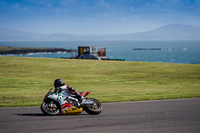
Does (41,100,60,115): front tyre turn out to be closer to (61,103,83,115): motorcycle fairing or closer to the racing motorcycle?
the racing motorcycle

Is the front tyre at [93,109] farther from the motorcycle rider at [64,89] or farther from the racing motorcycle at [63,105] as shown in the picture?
the motorcycle rider at [64,89]

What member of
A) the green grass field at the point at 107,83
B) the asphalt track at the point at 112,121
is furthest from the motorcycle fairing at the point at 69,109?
the green grass field at the point at 107,83

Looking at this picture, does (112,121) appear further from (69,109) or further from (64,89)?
(64,89)

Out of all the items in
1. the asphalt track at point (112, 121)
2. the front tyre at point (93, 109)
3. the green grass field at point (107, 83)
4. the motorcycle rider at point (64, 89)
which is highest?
the motorcycle rider at point (64, 89)

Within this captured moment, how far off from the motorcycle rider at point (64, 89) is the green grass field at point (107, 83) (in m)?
3.61

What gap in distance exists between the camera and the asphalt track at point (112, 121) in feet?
26.3

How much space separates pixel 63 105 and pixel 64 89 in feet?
2.03

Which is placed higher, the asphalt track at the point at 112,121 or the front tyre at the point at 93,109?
the front tyre at the point at 93,109

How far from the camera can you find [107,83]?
23203 mm

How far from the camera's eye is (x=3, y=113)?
10609 mm

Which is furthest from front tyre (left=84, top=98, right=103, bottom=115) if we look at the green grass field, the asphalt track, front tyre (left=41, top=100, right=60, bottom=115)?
the green grass field

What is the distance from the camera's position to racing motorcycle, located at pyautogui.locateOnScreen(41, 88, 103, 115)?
990cm

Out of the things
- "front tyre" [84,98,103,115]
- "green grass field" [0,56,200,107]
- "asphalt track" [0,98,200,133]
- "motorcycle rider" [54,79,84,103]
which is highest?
"motorcycle rider" [54,79,84,103]

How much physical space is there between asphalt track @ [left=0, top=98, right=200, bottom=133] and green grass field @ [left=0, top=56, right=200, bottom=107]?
314 centimetres
